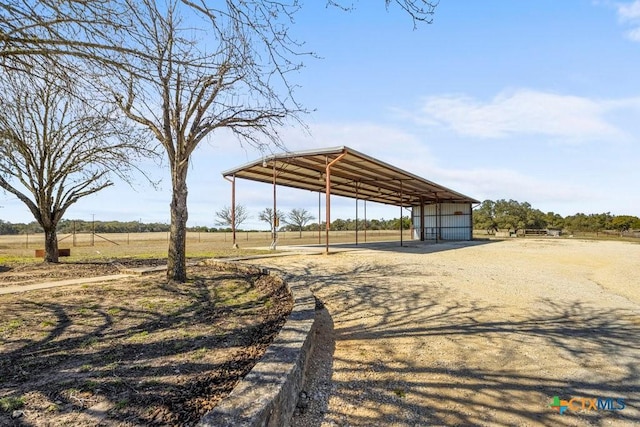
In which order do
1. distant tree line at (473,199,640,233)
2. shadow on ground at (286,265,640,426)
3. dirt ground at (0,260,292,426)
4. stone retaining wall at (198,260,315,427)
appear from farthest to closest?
distant tree line at (473,199,640,233), shadow on ground at (286,265,640,426), dirt ground at (0,260,292,426), stone retaining wall at (198,260,315,427)

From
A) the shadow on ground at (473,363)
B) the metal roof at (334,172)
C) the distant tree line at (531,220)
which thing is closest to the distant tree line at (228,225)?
the distant tree line at (531,220)

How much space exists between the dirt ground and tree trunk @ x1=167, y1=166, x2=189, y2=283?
673 mm

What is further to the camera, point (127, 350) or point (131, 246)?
point (131, 246)

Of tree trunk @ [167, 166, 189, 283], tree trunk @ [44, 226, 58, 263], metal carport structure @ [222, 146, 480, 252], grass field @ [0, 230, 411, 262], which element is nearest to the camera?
tree trunk @ [167, 166, 189, 283]

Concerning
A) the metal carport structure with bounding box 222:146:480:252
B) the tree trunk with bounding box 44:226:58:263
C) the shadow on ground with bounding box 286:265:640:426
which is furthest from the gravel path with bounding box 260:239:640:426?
the tree trunk with bounding box 44:226:58:263

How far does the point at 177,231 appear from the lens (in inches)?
260

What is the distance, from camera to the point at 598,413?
247 centimetres

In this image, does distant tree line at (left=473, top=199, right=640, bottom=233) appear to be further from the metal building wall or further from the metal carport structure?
the metal carport structure

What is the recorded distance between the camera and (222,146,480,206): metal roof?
14375mm

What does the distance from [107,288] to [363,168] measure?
45.2ft

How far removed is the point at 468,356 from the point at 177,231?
5473 mm

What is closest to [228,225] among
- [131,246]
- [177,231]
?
[131,246]

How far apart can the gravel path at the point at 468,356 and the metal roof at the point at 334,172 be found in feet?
25.2

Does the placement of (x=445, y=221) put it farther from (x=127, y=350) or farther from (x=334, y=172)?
(x=127, y=350)
